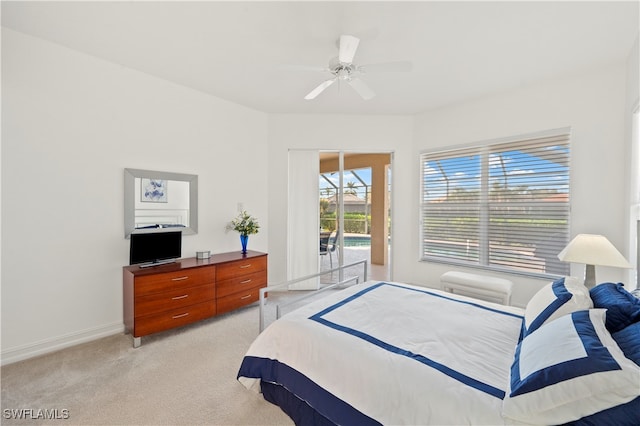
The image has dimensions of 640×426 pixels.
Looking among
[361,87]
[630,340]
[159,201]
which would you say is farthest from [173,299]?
[630,340]

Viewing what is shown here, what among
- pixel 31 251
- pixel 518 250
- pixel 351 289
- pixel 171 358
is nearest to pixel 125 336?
pixel 171 358

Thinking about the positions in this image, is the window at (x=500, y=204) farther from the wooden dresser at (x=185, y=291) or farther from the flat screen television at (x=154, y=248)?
the flat screen television at (x=154, y=248)

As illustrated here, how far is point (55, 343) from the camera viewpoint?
2639mm

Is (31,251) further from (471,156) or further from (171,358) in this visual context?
(471,156)

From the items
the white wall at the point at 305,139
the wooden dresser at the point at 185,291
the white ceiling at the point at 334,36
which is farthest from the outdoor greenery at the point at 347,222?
the white ceiling at the point at 334,36

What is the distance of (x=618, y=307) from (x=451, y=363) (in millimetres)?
943

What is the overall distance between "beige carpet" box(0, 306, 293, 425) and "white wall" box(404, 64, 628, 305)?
359cm

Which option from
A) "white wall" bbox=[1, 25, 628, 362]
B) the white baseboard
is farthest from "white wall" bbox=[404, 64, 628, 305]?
the white baseboard

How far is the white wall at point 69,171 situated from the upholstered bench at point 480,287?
11.3ft

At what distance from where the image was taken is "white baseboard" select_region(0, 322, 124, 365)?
2.41 metres

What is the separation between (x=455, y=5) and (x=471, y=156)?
246 cm

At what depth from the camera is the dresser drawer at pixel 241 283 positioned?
130 inches

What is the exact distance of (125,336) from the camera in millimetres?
2932

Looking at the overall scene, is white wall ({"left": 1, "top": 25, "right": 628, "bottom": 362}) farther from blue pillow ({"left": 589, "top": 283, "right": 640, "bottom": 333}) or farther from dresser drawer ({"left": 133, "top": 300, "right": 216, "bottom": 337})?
blue pillow ({"left": 589, "top": 283, "right": 640, "bottom": 333})
